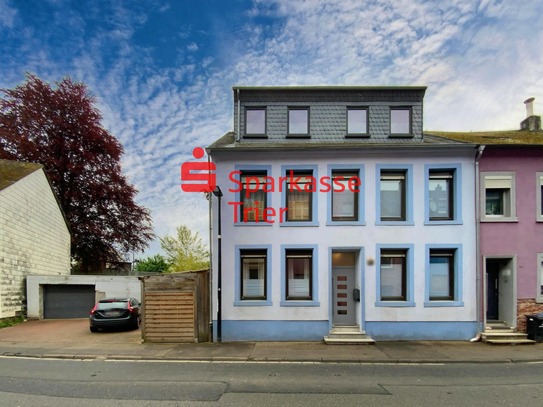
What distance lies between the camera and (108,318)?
535 inches

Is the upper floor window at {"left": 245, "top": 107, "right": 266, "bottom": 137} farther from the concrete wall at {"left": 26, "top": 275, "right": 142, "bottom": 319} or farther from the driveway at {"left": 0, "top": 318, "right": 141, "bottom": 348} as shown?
the concrete wall at {"left": 26, "top": 275, "right": 142, "bottom": 319}

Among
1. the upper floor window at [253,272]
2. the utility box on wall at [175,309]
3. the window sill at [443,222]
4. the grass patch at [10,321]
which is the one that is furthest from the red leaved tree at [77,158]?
the window sill at [443,222]

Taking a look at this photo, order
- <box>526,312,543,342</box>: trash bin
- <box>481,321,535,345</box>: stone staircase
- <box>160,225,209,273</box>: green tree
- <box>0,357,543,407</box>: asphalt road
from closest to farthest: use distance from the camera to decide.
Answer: <box>0,357,543,407</box>: asphalt road, <box>481,321,535,345</box>: stone staircase, <box>526,312,543,342</box>: trash bin, <box>160,225,209,273</box>: green tree

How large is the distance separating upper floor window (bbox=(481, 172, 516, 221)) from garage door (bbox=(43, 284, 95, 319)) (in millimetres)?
19300

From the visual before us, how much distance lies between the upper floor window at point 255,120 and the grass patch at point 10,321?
1435 cm

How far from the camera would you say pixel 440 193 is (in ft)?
41.0

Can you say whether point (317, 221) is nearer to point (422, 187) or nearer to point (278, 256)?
point (278, 256)

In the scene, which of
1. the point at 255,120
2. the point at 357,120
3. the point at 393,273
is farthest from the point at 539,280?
the point at 255,120

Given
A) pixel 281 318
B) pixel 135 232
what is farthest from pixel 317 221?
pixel 135 232

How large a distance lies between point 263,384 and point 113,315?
359 inches

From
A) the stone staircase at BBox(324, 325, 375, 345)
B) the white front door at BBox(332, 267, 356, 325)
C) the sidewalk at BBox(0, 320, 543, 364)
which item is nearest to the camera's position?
the sidewalk at BBox(0, 320, 543, 364)

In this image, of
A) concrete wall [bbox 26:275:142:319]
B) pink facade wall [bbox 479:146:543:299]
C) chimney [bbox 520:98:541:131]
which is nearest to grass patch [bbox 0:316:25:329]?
concrete wall [bbox 26:275:142:319]

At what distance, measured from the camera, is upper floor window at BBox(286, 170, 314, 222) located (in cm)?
1247

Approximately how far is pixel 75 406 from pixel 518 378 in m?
9.66
